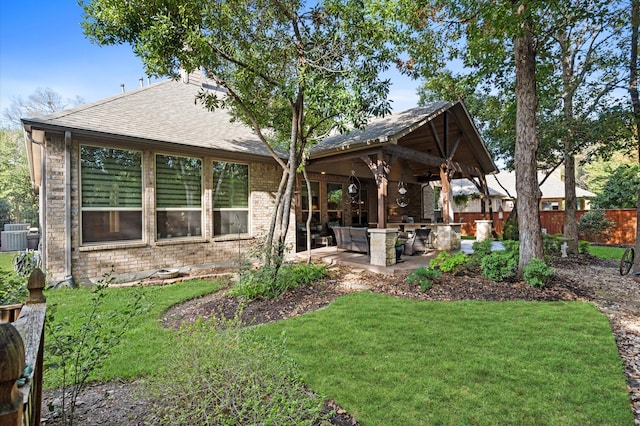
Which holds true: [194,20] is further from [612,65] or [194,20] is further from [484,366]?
[612,65]

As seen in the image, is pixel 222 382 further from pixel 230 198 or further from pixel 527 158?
pixel 230 198

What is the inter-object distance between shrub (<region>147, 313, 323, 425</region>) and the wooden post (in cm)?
134

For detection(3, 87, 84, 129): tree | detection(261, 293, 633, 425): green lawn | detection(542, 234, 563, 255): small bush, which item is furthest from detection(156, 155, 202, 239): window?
detection(3, 87, 84, 129): tree

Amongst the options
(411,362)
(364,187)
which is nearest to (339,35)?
(411,362)

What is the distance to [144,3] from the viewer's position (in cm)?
522

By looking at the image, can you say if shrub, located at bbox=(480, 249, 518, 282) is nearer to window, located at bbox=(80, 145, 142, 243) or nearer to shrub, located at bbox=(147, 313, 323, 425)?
shrub, located at bbox=(147, 313, 323, 425)

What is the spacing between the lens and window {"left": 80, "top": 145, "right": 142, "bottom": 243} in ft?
22.7

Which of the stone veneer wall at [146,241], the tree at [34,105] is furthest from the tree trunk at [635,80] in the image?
the tree at [34,105]

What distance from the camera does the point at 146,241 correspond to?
767 cm

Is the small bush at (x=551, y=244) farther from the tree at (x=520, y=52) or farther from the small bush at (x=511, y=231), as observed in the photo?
the tree at (x=520, y=52)

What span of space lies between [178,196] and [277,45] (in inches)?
182

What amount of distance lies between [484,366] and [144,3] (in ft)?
24.0

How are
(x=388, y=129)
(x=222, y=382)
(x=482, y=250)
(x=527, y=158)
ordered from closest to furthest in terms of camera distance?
(x=222, y=382) → (x=527, y=158) → (x=482, y=250) → (x=388, y=129)

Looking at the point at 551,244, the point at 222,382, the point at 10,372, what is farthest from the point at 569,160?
the point at 10,372
